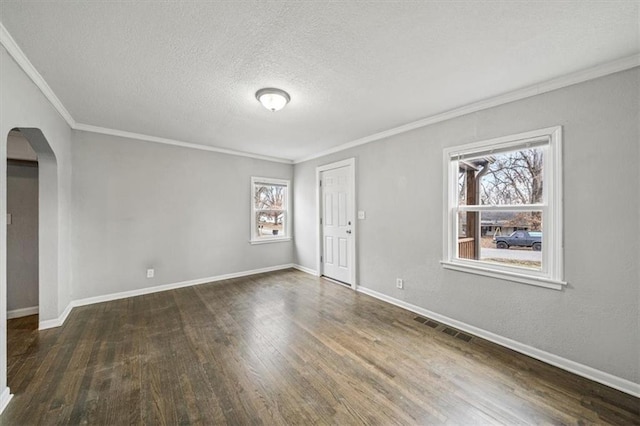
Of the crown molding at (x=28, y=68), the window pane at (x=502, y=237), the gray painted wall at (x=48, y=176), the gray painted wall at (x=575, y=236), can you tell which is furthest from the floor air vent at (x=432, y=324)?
the crown molding at (x=28, y=68)

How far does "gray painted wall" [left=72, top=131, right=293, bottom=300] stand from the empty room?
0.03 m

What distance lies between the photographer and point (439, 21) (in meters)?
1.56

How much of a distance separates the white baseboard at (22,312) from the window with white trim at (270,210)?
119 inches

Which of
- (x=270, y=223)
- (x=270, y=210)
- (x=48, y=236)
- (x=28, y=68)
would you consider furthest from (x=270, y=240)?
(x=28, y=68)

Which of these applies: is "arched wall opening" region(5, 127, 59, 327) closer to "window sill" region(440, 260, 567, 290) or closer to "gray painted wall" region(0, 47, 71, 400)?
"gray painted wall" region(0, 47, 71, 400)

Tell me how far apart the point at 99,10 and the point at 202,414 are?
2.59 m

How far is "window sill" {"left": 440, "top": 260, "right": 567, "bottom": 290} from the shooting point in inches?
86.7

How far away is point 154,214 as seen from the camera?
13.1 feet

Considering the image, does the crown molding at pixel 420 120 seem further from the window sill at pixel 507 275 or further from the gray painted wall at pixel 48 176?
the window sill at pixel 507 275

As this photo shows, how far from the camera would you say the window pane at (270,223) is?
522 centimetres

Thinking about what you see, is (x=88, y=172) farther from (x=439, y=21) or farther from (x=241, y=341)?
(x=439, y=21)

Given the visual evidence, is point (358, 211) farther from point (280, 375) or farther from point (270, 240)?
point (280, 375)

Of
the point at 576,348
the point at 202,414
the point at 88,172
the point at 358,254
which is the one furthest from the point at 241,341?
the point at 88,172

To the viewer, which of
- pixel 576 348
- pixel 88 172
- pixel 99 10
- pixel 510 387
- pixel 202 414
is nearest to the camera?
pixel 99 10
